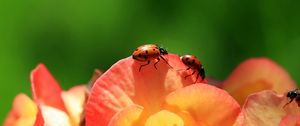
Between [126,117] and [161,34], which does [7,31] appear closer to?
[161,34]

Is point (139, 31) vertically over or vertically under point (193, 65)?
under

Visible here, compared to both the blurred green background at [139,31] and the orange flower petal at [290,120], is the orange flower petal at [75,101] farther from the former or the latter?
the blurred green background at [139,31]

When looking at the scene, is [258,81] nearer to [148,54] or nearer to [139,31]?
[148,54]

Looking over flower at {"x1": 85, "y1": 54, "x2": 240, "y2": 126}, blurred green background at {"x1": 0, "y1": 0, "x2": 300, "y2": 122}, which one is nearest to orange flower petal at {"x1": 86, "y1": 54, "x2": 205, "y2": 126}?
flower at {"x1": 85, "y1": 54, "x2": 240, "y2": 126}

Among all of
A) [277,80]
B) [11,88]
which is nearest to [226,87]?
[277,80]

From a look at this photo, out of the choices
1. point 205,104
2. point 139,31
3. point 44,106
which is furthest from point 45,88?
point 139,31
